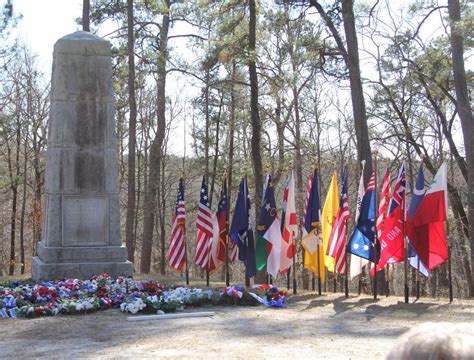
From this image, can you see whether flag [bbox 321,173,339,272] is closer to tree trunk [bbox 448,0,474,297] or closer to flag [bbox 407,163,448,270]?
flag [bbox 407,163,448,270]

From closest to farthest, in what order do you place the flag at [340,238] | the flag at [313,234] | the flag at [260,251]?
the flag at [340,238] < the flag at [313,234] < the flag at [260,251]

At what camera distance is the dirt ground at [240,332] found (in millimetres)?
5203

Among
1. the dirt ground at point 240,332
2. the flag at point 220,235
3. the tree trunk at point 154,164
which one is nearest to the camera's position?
the dirt ground at point 240,332

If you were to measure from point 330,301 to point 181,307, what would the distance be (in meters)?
2.24

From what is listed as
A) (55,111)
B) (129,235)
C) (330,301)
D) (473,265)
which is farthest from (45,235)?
(473,265)

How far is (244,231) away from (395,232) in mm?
2726

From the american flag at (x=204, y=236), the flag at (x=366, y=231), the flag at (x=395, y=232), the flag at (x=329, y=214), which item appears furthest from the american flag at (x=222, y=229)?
the flag at (x=395, y=232)

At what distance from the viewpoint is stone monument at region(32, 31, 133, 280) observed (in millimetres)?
9789

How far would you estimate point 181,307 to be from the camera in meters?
7.43

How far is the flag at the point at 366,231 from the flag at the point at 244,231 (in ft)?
6.20

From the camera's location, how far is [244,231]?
32.4ft

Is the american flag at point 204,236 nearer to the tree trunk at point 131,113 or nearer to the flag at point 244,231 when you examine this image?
the flag at point 244,231

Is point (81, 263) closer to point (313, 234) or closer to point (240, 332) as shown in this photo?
point (313, 234)

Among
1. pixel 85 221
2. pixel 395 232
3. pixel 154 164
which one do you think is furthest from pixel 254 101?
pixel 395 232
